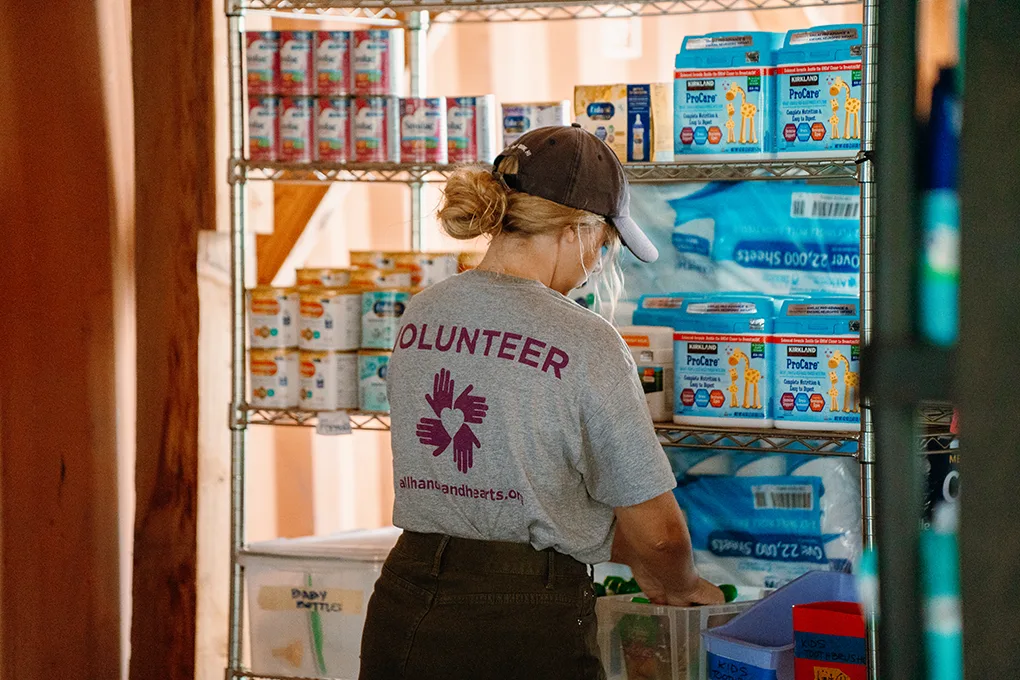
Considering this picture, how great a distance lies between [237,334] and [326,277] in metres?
0.27

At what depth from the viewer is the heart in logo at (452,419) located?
170cm

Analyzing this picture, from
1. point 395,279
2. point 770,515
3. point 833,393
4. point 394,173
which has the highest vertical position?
point 394,173

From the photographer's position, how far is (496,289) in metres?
1.74

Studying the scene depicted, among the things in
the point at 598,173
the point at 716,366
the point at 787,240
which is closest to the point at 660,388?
the point at 716,366

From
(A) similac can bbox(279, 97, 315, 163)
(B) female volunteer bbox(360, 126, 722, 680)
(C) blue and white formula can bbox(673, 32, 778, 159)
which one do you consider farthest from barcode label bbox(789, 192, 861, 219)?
(A) similac can bbox(279, 97, 315, 163)

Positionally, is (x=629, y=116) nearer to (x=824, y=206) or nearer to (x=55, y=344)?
(x=824, y=206)

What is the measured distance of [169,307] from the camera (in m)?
2.81

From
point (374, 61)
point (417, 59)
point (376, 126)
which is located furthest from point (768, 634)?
point (417, 59)

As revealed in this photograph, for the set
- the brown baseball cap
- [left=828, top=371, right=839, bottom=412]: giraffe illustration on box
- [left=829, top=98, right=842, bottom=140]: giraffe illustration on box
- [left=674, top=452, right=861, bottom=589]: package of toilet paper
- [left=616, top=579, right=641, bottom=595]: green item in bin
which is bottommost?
[left=616, top=579, right=641, bottom=595]: green item in bin

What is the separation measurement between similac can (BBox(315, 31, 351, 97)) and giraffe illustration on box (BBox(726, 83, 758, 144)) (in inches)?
35.6

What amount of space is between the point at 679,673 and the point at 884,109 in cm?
203

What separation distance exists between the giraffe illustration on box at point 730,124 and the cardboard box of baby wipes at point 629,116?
15 centimetres

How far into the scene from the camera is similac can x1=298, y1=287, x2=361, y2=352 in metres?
2.61

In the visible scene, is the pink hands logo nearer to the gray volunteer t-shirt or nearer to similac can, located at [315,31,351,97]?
the gray volunteer t-shirt
